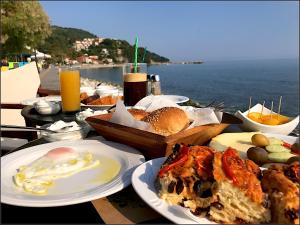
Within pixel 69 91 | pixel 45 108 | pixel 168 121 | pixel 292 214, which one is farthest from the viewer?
pixel 69 91

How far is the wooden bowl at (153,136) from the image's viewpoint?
1573 millimetres

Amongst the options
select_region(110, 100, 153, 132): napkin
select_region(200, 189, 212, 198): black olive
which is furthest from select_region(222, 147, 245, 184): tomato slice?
select_region(110, 100, 153, 132): napkin

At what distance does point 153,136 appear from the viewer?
5.23 feet

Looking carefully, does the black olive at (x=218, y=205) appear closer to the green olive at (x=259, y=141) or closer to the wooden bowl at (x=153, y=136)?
the wooden bowl at (x=153, y=136)

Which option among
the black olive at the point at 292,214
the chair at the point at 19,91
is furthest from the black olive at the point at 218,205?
the chair at the point at 19,91

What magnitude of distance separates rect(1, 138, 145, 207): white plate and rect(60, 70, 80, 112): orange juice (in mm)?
1077

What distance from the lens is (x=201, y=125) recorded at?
1.86 metres

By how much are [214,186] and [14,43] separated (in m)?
28.1

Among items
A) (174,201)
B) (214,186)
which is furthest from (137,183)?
(214,186)

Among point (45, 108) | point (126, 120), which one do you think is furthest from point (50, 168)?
point (45, 108)

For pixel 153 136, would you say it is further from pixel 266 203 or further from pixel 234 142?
pixel 266 203

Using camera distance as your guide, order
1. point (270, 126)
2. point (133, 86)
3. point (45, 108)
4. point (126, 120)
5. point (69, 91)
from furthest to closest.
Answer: point (133, 86)
point (69, 91)
point (45, 108)
point (270, 126)
point (126, 120)

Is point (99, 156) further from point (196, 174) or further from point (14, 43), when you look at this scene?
point (14, 43)

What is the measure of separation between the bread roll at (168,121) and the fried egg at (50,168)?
0.49 m
